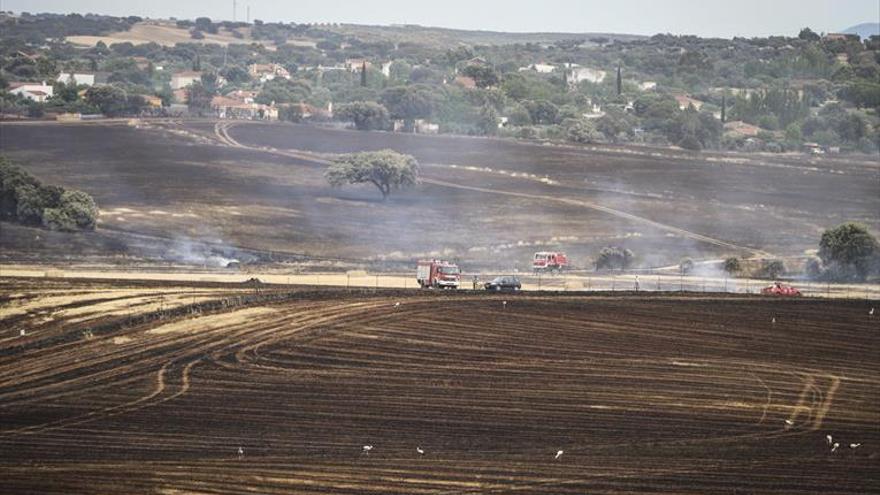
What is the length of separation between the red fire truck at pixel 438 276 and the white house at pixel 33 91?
340ft

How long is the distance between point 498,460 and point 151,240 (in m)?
50.8

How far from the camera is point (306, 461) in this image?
1451 inches

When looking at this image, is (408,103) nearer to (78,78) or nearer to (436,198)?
(78,78)

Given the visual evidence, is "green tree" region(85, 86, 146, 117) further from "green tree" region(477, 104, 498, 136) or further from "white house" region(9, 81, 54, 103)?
"green tree" region(477, 104, 498, 136)

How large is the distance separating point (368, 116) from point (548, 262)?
8625cm

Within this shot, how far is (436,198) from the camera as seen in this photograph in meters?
111

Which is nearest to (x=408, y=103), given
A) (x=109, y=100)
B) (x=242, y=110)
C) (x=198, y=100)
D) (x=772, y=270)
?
(x=242, y=110)

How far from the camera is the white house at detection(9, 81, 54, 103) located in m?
164

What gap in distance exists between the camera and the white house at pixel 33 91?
16425cm

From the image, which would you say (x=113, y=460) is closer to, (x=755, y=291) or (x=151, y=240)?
(x=755, y=291)

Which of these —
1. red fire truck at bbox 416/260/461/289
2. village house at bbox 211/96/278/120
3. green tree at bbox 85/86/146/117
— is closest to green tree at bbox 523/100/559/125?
village house at bbox 211/96/278/120

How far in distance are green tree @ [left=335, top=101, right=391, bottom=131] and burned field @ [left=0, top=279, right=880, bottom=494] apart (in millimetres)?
101396

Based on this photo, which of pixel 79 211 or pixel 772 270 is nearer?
pixel 772 270

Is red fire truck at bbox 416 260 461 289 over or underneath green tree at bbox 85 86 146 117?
underneath
